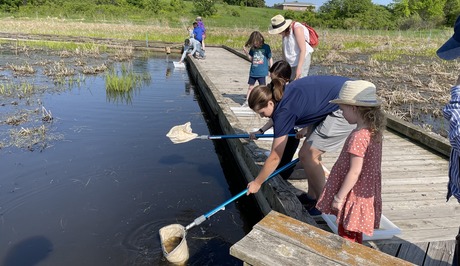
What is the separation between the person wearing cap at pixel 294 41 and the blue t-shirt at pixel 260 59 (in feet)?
3.74

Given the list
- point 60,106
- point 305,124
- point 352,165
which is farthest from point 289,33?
point 60,106

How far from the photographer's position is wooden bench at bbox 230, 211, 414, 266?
2.06 metres

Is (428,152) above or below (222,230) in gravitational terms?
above

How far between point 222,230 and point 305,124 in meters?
1.82

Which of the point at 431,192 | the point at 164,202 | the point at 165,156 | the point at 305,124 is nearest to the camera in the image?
the point at 305,124

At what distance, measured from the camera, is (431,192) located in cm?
397

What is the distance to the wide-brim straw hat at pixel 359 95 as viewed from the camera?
7.90 ft

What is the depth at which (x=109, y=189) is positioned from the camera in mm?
5180

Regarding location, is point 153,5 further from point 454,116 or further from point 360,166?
point 454,116

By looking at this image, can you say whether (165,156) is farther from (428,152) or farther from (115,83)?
(115,83)

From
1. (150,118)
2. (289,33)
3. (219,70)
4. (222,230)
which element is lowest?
(222,230)

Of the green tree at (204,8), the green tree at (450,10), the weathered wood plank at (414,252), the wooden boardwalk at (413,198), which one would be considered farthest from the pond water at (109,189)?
the green tree at (450,10)

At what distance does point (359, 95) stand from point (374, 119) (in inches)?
7.4

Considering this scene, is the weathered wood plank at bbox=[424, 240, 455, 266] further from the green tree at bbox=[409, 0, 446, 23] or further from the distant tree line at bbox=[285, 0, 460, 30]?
the green tree at bbox=[409, 0, 446, 23]
